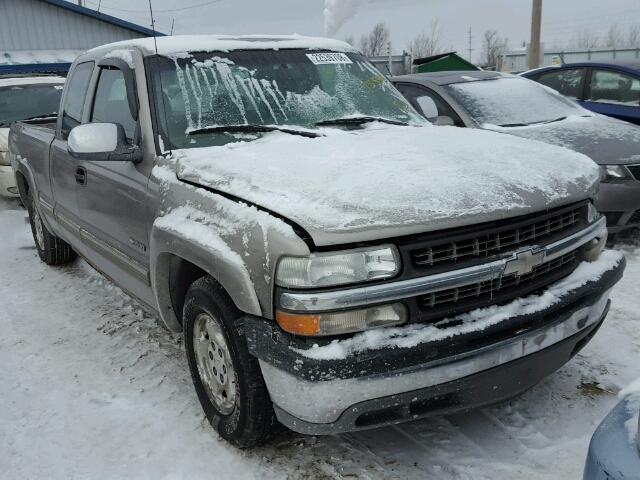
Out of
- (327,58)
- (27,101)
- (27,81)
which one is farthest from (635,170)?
(27,81)

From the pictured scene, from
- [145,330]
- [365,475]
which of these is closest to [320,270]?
[365,475]

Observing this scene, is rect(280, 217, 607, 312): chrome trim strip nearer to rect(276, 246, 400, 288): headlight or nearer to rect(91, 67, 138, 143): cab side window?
rect(276, 246, 400, 288): headlight

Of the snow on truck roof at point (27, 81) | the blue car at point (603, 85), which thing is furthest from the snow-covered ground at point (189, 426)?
the snow on truck roof at point (27, 81)

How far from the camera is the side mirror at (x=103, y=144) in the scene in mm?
3182

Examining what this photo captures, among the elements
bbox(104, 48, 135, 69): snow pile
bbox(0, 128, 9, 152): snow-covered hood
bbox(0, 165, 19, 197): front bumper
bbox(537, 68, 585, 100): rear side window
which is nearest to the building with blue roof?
bbox(0, 128, 9, 152): snow-covered hood

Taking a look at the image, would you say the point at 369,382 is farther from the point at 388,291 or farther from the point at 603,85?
the point at 603,85

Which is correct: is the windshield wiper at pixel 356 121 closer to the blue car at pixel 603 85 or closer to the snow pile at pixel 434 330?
the snow pile at pixel 434 330

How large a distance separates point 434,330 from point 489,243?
417 mm

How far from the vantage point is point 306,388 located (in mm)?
2242

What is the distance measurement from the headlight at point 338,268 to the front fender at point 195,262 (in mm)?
199

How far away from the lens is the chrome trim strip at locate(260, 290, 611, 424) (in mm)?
2232

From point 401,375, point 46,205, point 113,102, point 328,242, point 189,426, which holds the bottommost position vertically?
point 189,426

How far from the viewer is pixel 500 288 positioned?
8.14 ft

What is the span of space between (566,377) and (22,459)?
2.80 meters
